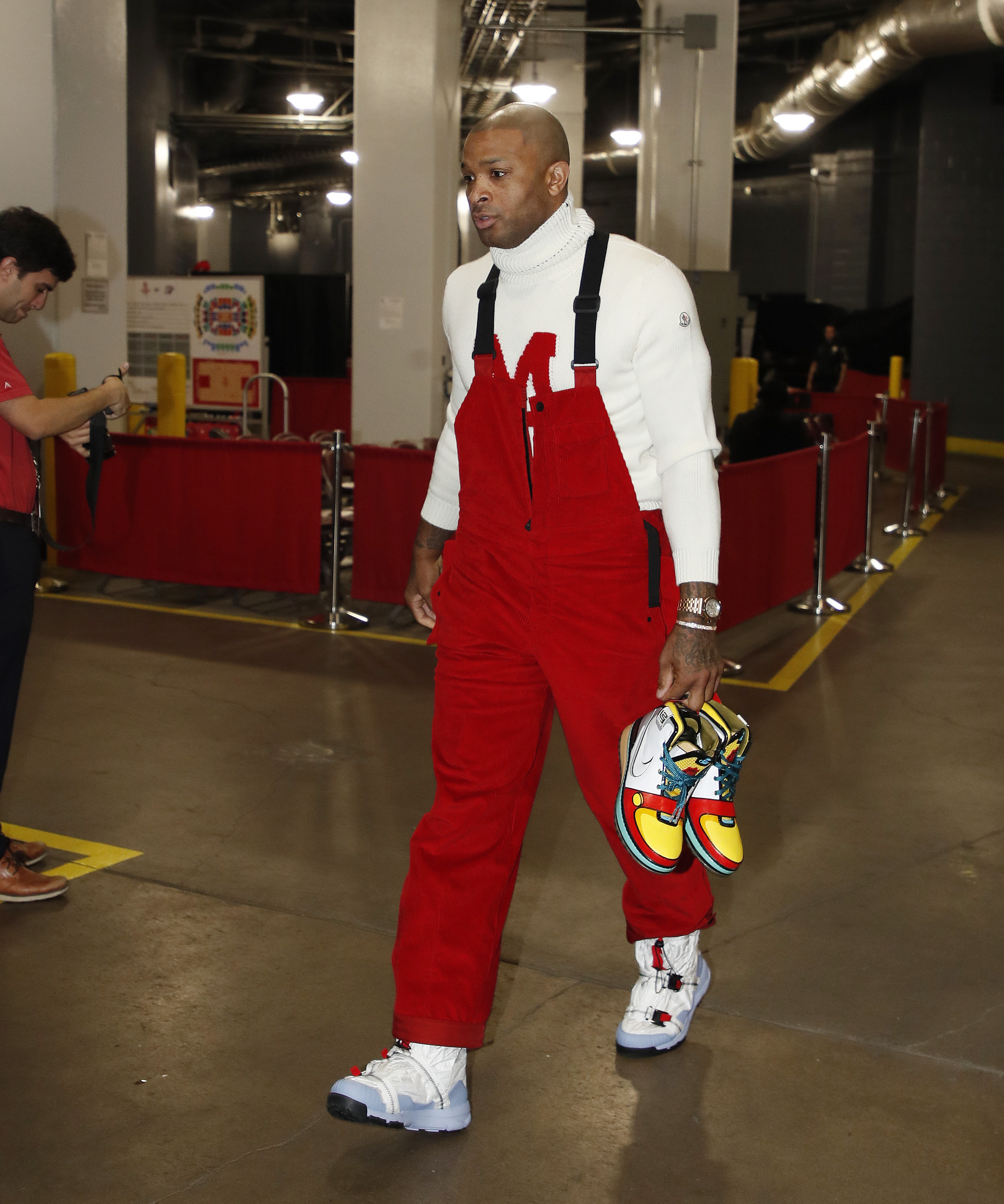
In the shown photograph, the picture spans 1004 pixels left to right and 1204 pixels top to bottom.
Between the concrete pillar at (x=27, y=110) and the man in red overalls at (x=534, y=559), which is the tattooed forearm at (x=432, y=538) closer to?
the man in red overalls at (x=534, y=559)

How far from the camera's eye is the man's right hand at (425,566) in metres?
3.07

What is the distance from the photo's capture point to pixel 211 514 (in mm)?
8234

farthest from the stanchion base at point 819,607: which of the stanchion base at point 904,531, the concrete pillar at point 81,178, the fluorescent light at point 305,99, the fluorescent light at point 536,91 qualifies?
the fluorescent light at point 305,99

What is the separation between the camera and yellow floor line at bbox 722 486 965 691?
6770 millimetres

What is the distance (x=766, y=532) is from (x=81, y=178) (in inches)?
232

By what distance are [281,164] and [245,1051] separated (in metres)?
24.6

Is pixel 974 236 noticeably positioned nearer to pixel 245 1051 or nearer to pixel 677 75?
pixel 677 75

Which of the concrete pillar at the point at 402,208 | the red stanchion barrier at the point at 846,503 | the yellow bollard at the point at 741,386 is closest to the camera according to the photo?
the red stanchion barrier at the point at 846,503

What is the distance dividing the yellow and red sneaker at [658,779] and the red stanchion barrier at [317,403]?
1550 cm

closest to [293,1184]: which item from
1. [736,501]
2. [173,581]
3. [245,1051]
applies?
[245,1051]

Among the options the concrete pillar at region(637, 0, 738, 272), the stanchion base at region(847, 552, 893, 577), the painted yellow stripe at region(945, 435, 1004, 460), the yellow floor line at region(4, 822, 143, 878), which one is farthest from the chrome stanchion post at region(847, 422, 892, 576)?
the painted yellow stripe at region(945, 435, 1004, 460)

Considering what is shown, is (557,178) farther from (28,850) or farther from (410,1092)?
(28,850)

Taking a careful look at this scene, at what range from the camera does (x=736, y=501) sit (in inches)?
286

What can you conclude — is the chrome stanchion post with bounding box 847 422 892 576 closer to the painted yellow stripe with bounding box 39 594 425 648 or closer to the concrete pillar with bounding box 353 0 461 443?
the painted yellow stripe with bounding box 39 594 425 648
